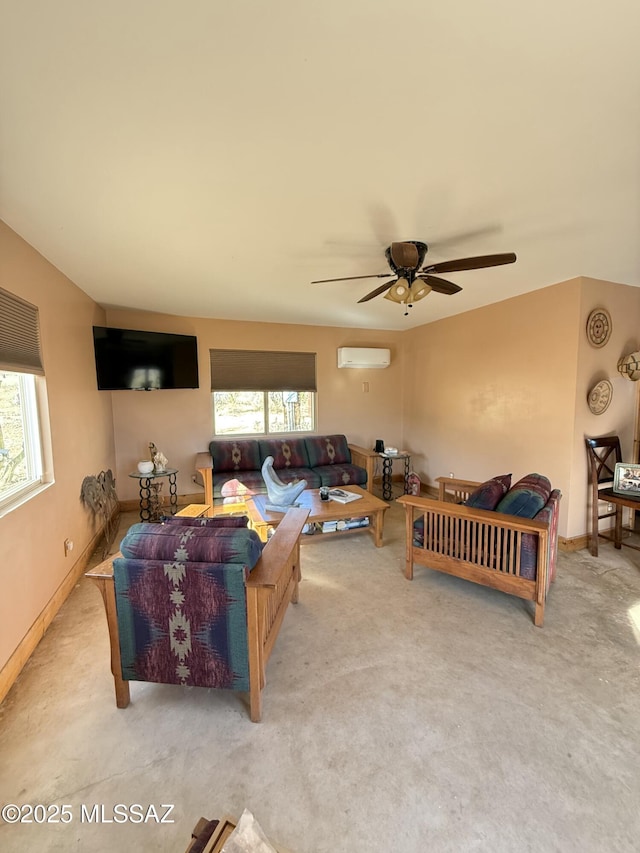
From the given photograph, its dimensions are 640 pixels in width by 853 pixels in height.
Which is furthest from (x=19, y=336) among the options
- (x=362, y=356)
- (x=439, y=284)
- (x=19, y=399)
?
(x=362, y=356)

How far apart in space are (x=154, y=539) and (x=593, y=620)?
2713 mm

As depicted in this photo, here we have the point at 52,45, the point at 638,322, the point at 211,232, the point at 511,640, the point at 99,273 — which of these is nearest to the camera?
the point at 52,45

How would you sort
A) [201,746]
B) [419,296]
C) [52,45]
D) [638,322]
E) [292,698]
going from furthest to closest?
[638,322]
[419,296]
[292,698]
[201,746]
[52,45]

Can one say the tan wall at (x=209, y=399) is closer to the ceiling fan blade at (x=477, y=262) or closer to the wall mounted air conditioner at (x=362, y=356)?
the wall mounted air conditioner at (x=362, y=356)

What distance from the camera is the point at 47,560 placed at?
2.26m

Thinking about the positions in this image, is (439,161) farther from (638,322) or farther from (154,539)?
(638,322)

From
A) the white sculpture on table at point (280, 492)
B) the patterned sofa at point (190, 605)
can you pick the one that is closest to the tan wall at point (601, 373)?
the white sculpture on table at point (280, 492)

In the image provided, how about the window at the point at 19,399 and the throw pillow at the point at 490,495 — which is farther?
the throw pillow at the point at 490,495

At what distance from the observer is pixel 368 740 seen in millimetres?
1482

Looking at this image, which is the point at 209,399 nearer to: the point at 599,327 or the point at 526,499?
the point at 526,499

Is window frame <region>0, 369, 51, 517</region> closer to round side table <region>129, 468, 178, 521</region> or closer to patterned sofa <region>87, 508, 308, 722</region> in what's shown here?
patterned sofa <region>87, 508, 308, 722</region>

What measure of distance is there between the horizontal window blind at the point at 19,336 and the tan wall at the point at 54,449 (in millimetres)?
89

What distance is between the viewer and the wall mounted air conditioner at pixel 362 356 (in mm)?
4996

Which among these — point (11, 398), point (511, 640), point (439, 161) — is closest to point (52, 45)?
point (439, 161)
